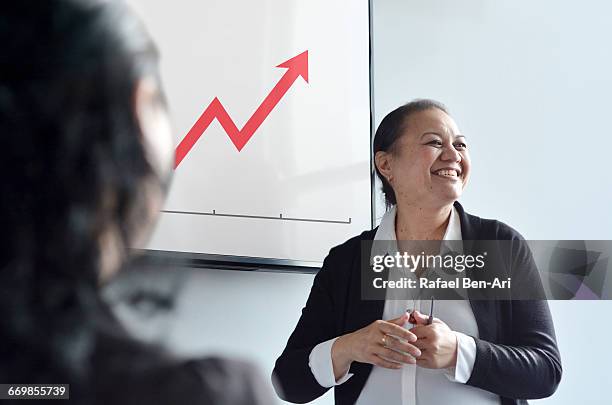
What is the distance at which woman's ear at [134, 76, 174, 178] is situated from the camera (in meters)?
0.23

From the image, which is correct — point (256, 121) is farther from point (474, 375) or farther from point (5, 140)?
point (5, 140)

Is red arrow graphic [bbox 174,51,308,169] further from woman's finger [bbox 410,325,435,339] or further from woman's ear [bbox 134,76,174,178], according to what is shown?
woman's ear [bbox 134,76,174,178]

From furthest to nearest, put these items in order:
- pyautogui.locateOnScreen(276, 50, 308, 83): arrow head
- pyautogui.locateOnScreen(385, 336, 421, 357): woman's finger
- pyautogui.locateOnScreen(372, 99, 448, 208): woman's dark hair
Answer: pyautogui.locateOnScreen(276, 50, 308, 83): arrow head, pyautogui.locateOnScreen(372, 99, 448, 208): woman's dark hair, pyautogui.locateOnScreen(385, 336, 421, 357): woman's finger

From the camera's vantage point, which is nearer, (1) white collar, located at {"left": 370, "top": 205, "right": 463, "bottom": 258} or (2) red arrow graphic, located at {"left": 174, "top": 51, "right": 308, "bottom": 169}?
(1) white collar, located at {"left": 370, "top": 205, "right": 463, "bottom": 258}

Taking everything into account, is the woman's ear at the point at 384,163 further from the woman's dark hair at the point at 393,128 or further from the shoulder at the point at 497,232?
the shoulder at the point at 497,232

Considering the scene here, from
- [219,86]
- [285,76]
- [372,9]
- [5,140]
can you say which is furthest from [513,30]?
[5,140]

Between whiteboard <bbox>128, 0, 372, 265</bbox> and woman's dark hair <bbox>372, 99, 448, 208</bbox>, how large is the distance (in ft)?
0.69

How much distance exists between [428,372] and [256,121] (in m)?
0.58

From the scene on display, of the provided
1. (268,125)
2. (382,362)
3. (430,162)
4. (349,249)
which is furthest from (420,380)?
(268,125)

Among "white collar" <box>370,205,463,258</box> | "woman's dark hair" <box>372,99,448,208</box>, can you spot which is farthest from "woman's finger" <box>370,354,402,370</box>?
"woman's dark hair" <box>372,99,448,208</box>

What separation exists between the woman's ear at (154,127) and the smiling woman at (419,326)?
759 mm

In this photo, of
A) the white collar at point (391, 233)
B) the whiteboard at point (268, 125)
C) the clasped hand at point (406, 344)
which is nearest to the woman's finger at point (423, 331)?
the clasped hand at point (406, 344)

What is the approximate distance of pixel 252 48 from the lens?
1401 millimetres

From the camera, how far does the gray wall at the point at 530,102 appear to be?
5.30 ft
